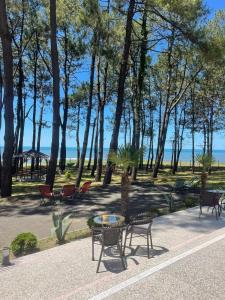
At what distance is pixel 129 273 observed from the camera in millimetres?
6324

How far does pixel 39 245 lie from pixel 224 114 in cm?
3216

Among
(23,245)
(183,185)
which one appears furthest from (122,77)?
(23,245)

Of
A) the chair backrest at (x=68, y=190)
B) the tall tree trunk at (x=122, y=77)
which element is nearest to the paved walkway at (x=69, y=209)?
the chair backrest at (x=68, y=190)

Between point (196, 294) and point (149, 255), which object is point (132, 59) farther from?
point (196, 294)

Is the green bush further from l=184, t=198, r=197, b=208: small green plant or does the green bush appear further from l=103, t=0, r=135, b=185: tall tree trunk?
l=103, t=0, r=135, b=185: tall tree trunk

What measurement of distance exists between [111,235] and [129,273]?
842mm

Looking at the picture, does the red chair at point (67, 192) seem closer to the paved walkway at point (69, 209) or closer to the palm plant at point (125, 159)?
the paved walkway at point (69, 209)

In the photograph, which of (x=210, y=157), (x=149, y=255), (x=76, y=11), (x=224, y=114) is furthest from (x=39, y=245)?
(x=224, y=114)

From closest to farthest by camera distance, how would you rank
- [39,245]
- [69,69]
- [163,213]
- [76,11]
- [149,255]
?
[149,255] < [39,245] < [163,213] < [76,11] < [69,69]

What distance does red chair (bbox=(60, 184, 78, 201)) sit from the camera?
14992 millimetres

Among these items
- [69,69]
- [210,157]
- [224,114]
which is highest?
[69,69]

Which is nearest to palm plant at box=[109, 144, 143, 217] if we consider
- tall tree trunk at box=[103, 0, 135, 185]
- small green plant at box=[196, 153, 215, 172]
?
small green plant at box=[196, 153, 215, 172]

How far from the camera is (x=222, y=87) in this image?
110 ft

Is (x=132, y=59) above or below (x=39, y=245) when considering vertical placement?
above
